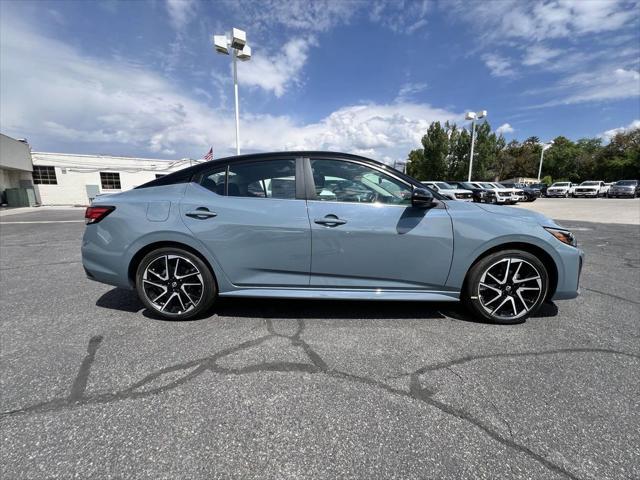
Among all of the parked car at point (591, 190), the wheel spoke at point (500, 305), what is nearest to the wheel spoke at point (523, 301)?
the wheel spoke at point (500, 305)

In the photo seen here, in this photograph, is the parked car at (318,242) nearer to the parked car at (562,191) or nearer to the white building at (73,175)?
the white building at (73,175)

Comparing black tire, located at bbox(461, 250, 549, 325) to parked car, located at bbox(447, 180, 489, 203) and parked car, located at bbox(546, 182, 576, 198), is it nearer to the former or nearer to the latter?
parked car, located at bbox(447, 180, 489, 203)

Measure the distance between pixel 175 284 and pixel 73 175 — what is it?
30.1 meters

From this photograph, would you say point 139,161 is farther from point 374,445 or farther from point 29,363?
point 374,445

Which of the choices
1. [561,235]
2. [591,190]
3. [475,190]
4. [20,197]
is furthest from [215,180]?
[591,190]

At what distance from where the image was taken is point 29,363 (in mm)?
2348

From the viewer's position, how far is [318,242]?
9.18 feet

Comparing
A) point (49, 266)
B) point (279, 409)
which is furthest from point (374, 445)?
point (49, 266)

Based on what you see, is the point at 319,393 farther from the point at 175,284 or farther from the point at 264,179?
the point at 264,179

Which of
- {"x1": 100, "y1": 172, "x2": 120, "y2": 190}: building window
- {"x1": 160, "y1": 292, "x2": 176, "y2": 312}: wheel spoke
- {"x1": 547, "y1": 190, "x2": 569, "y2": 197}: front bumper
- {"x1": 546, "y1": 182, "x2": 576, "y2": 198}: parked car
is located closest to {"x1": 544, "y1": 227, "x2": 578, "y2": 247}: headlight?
{"x1": 160, "y1": 292, "x2": 176, "y2": 312}: wheel spoke

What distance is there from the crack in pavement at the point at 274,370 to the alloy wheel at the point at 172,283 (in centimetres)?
56

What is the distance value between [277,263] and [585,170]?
2728 inches

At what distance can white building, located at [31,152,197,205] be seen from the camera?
25.0 metres

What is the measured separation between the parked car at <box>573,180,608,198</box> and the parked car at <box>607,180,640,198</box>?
3.75 feet
